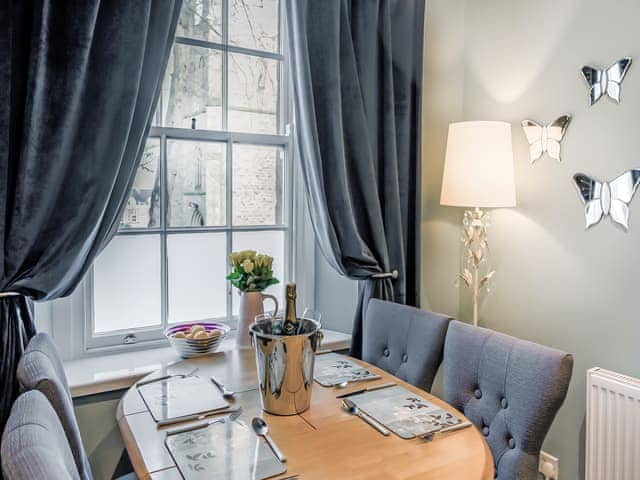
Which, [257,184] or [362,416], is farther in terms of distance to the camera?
[257,184]

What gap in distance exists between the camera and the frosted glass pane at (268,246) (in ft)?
7.34

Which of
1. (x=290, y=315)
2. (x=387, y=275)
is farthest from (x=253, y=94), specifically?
(x=290, y=315)

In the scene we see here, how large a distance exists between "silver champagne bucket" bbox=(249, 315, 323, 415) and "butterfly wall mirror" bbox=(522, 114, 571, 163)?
139 centimetres

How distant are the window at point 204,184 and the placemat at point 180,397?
1.86 feet

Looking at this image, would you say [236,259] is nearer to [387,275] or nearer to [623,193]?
[387,275]

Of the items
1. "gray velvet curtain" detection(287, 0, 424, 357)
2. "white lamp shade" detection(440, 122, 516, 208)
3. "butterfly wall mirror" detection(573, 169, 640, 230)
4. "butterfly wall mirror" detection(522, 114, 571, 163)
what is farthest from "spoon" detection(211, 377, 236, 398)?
"butterfly wall mirror" detection(522, 114, 571, 163)

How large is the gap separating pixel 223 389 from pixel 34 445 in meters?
0.74

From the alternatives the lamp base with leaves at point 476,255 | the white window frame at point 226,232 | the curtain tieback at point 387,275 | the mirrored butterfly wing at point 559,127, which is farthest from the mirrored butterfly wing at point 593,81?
the white window frame at point 226,232

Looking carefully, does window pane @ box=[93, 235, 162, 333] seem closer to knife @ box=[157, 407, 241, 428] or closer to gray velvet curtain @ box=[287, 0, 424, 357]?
gray velvet curtain @ box=[287, 0, 424, 357]

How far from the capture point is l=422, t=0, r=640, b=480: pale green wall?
185 centimetres

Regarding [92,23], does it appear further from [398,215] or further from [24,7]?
[398,215]

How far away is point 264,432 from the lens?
1206 millimetres

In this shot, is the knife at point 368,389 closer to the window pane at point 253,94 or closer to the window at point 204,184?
the window at point 204,184

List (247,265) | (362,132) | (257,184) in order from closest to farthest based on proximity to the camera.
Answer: (247,265), (362,132), (257,184)
